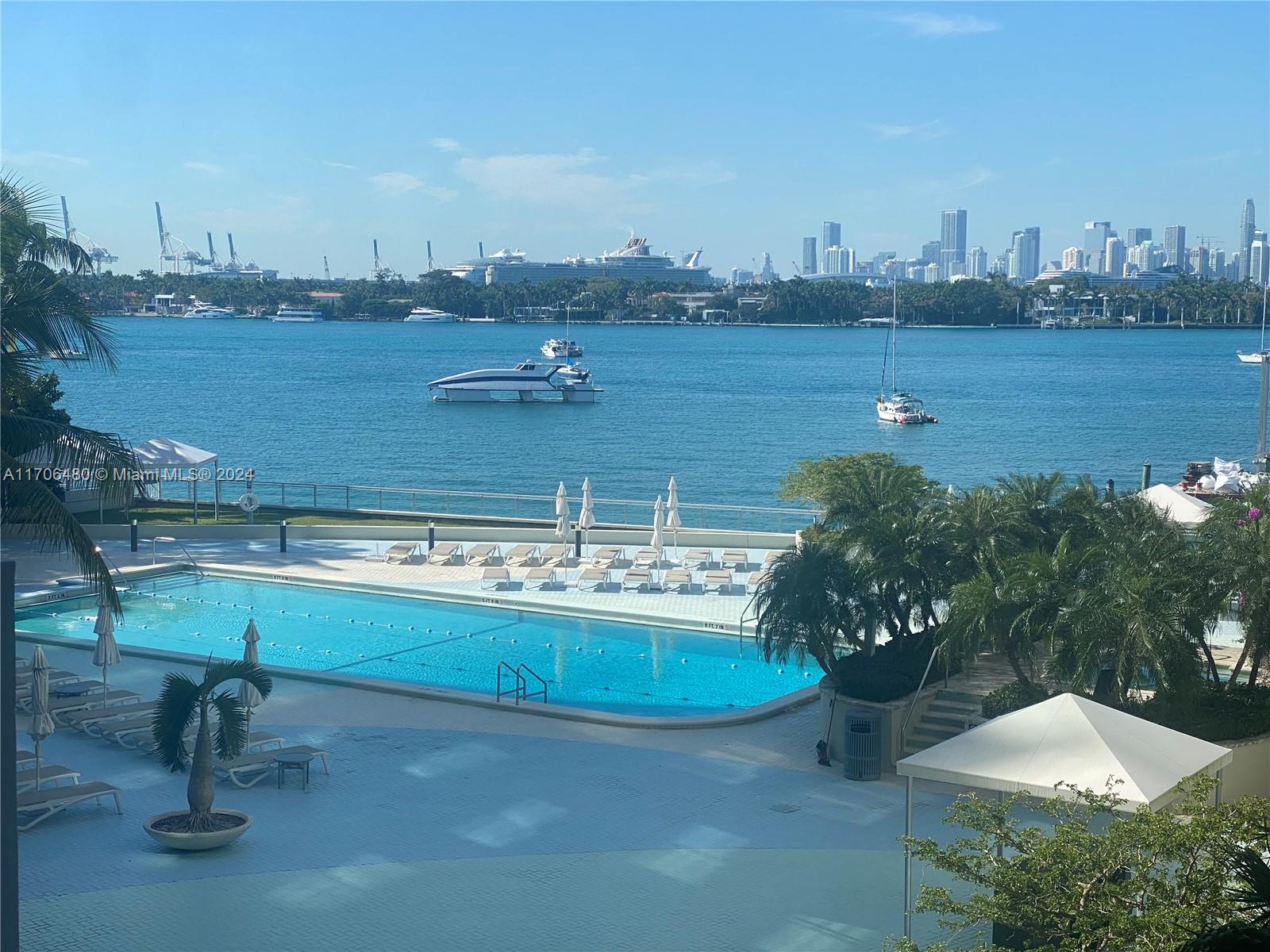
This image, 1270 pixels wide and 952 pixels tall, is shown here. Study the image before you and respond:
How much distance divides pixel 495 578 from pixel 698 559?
3784mm

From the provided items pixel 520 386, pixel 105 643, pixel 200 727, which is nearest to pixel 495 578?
pixel 105 643

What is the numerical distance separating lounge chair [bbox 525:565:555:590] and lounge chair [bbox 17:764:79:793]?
35.4 feet

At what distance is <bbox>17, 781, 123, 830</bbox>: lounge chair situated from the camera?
11797mm

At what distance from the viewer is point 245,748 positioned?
13.2 metres

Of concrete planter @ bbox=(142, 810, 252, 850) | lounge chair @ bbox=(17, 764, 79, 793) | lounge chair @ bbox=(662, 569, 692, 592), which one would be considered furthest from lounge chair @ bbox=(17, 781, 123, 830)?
lounge chair @ bbox=(662, 569, 692, 592)

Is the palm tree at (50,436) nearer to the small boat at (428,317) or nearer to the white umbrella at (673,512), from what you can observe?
the white umbrella at (673,512)

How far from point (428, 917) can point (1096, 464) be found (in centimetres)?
5727

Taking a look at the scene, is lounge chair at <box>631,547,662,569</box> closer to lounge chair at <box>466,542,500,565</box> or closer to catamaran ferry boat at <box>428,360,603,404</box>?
lounge chair at <box>466,542,500,565</box>

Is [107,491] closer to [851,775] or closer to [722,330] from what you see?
[851,775]

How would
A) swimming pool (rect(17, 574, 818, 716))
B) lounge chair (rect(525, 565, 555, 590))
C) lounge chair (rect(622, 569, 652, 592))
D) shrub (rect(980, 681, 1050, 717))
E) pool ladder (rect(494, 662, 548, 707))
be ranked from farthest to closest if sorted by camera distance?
lounge chair (rect(525, 565, 555, 590))
lounge chair (rect(622, 569, 652, 592))
swimming pool (rect(17, 574, 818, 716))
pool ladder (rect(494, 662, 548, 707))
shrub (rect(980, 681, 1050, 717))

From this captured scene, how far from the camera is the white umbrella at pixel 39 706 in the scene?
40.1ft

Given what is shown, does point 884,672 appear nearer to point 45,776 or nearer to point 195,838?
point 195,838

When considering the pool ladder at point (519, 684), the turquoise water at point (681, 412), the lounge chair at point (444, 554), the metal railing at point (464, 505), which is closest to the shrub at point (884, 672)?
the pool ladder at point (519, 684)

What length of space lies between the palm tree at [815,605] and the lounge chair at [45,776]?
6.97m
